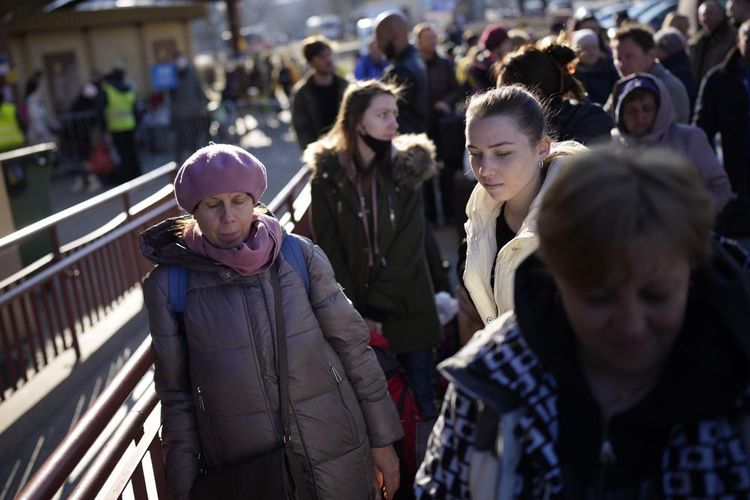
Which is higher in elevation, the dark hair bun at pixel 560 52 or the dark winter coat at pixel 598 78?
the dark hair bun at pixel 560 52

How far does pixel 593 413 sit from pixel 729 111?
541 centimetres

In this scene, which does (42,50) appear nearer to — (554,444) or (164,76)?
(164,76)

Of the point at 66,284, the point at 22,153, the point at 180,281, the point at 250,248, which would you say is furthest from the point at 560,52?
the point at 22,153

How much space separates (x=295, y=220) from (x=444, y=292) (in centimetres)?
142

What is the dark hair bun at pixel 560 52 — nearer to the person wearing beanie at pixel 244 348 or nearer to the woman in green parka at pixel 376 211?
the woman in green parka at pixel 376 211

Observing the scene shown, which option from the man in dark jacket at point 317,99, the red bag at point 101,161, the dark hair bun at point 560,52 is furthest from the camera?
the red bag at point 101,161

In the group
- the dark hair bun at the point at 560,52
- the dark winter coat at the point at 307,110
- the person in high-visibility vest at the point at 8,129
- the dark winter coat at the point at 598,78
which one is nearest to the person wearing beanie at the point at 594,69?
the dark winter coat at the point at 598,78

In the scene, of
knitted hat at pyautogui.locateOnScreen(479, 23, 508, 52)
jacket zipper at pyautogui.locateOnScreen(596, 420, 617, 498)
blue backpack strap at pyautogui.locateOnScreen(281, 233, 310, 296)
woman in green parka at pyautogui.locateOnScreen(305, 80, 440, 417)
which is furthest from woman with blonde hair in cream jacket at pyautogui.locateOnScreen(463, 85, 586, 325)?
knitted hat at pyautogui.locateOnScreen(479, 23, 508, 52)

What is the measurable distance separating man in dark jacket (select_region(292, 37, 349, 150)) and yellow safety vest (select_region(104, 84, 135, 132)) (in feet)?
25.7

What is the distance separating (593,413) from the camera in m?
1.52

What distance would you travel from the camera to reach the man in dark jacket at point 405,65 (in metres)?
7.42

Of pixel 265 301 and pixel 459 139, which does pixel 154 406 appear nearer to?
pixel 265 301

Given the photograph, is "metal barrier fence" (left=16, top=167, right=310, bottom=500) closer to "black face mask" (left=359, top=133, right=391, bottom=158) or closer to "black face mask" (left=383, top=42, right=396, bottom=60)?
"black face mask" (left=359, top=133, right=391, bottom=158)

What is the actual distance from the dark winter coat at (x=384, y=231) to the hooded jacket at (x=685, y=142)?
127cm
